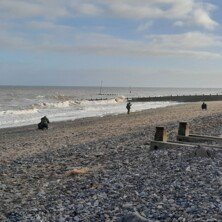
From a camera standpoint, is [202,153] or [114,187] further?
[202,153]

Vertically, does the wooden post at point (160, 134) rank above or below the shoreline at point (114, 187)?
above

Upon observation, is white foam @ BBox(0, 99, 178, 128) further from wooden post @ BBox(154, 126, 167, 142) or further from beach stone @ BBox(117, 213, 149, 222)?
beach stone @ BBox(117, 213, 149, 222)

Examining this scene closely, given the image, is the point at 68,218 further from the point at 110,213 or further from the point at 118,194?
the point at 118,194

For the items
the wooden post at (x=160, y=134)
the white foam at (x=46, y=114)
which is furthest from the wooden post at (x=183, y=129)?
the white foam at (x=46, y=114)

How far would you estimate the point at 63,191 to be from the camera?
33.4 ft

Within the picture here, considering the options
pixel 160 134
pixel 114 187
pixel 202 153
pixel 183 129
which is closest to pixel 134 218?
pixel 114 187

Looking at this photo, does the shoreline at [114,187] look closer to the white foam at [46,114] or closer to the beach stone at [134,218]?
the beach stone at [134,218]

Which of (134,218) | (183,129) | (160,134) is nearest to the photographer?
(134,218)

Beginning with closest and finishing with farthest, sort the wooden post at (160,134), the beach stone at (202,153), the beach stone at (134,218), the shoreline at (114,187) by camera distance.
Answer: the beach stone at (134,218) → the shoreline at (114,187) → the beach stone at (202,153) → the wooden post at (160,134)

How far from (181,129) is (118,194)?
23.4 feet

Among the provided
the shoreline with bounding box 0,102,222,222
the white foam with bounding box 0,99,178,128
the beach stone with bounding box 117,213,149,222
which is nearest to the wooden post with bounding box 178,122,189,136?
the shoreline with bounding box 0,102,222,222

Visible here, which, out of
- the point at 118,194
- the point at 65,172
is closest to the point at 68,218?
the point at 118,194

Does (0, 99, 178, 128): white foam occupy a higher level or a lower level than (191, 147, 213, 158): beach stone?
lower

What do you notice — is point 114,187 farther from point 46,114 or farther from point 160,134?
point 46,114
